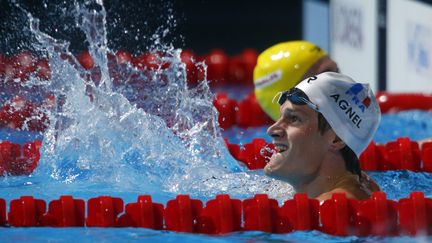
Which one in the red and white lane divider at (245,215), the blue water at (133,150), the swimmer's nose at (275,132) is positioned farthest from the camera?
the blue water at (133,150)

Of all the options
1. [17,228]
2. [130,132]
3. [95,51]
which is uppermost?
[95,51]

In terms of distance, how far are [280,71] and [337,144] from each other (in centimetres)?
126

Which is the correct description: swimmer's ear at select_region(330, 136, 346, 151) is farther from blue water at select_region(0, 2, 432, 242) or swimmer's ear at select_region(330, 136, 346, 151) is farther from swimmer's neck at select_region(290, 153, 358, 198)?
blue water at select_region(0, 2, 432, 242)

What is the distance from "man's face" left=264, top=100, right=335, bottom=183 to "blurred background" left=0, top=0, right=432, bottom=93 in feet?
6.04

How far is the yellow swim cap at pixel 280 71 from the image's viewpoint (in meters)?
4.43

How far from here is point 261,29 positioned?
8875mm

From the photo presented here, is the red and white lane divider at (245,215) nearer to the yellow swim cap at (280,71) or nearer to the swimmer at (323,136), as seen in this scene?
the swimmer at (323,136)

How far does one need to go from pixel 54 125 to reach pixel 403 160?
64.3 inches

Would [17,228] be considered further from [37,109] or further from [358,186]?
[37,109]

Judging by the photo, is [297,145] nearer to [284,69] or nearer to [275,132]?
[275,132]

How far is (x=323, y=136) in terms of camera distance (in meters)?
3.22

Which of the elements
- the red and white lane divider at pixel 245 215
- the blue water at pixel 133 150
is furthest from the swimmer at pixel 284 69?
the red and white lane divider at pixel 245 215

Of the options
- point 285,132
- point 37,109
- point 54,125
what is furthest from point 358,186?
point 37,109

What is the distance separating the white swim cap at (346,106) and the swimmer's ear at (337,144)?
0.02 metres
